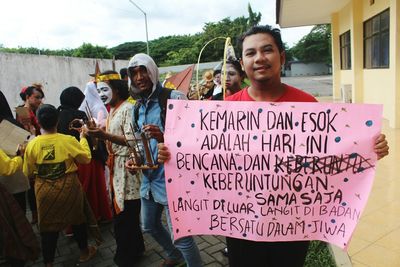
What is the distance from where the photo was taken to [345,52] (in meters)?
14.8

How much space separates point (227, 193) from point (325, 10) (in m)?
14.5

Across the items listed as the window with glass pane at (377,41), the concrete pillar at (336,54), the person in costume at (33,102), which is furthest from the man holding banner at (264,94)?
the concrete pillar at (336,54)

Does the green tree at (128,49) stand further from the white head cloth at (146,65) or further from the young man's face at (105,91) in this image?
the white head cloth at (146,65)

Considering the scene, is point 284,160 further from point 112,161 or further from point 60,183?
point 60,183

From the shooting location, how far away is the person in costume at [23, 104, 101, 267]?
312 cm


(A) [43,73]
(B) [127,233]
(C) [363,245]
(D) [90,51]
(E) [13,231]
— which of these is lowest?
(C) [363,245]

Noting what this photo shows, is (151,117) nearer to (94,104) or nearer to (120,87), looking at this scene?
(120,87)

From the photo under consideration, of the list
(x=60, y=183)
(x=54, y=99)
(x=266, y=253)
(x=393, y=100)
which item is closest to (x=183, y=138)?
(x=266, y=253)

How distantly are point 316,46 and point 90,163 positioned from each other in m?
59.6

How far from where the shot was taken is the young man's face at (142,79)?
264cm

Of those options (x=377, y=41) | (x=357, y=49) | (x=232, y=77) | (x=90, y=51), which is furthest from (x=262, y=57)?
(x=90, y=51)

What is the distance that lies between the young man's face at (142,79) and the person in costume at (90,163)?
4.89 ft

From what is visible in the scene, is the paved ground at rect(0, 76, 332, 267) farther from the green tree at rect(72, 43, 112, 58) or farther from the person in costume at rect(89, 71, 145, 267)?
the green tree at rect(72, 43, 112, 58)

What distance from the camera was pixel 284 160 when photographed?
5.87 feet
